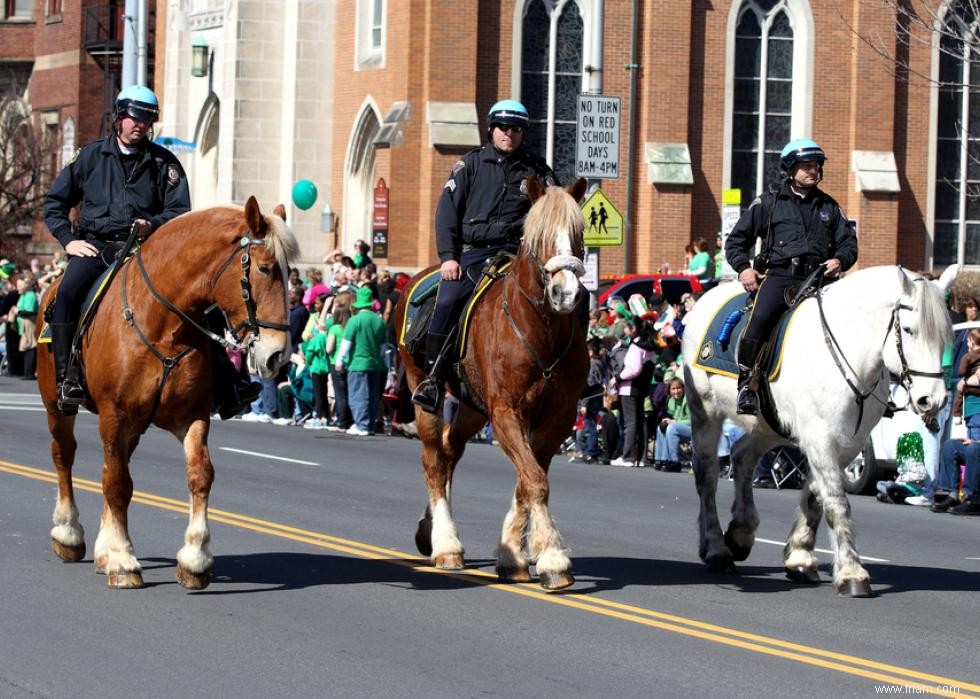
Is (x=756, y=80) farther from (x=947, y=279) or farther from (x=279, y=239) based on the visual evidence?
(x=279, y=239)

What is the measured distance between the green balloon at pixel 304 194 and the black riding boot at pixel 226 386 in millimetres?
31574

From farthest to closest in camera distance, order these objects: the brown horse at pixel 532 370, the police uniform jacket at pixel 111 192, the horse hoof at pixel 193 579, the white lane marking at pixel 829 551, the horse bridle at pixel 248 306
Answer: the white lane marking at pixel 829 551, the police uniform jacket at pixel 111 192, the brown horse at pixel 532 370, the horse hoof at pixel 193 579, the horse bridle at pixel 248 306

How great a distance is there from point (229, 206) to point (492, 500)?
21.7 feet

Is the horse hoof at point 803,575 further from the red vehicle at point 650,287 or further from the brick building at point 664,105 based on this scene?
the brick building at point 664,105

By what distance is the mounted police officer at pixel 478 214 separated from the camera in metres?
11.4

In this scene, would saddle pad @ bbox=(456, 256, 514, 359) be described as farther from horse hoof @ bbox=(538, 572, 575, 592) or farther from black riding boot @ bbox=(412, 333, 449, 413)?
horse hoof @ bbox=(538, 572, 575, 592)

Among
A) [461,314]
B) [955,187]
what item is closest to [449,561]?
[461,314]

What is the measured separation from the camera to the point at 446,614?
385 inches

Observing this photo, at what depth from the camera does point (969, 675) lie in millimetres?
8453

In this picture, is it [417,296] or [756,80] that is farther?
[756,80]

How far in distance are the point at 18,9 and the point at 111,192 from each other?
59384mm

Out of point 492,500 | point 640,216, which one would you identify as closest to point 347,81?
point 640,216

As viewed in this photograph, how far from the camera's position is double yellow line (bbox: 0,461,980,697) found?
27.2ft

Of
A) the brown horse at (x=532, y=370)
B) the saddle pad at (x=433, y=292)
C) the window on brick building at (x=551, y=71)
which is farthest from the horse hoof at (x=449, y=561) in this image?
the window on brick building at (x=551, y=71)
